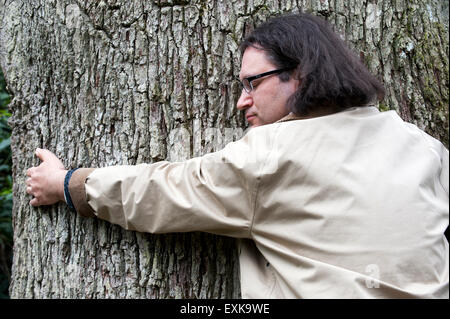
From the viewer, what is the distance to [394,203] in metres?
1.86

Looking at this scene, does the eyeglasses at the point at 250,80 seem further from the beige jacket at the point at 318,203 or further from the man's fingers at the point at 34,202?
the man's fingers at the point at 34,202

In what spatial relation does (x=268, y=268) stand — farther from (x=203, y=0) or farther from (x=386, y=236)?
(x=203, y=0)

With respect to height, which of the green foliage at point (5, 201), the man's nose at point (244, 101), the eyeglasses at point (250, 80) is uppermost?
the eyeglasses at point (250, 80)

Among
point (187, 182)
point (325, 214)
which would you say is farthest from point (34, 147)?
point (325, 214)

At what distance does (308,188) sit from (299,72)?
55 cm

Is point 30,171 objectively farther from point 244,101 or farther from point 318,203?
point 318,203

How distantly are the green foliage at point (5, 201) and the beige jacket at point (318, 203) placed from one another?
7.96 ft

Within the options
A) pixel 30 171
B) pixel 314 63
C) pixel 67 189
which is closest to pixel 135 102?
pixel 67 189

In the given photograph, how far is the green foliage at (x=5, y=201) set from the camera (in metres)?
4.32

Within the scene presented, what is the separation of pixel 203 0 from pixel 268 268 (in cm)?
133

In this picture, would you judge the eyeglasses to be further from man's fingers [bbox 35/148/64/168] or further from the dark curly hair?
man's fingers [bbox 35/148/64/168]

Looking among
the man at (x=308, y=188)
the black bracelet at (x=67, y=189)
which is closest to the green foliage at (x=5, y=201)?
the black bracelet at (x=67, y=189)

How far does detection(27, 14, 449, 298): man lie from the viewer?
1.86m

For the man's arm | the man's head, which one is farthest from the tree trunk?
the man's arm
